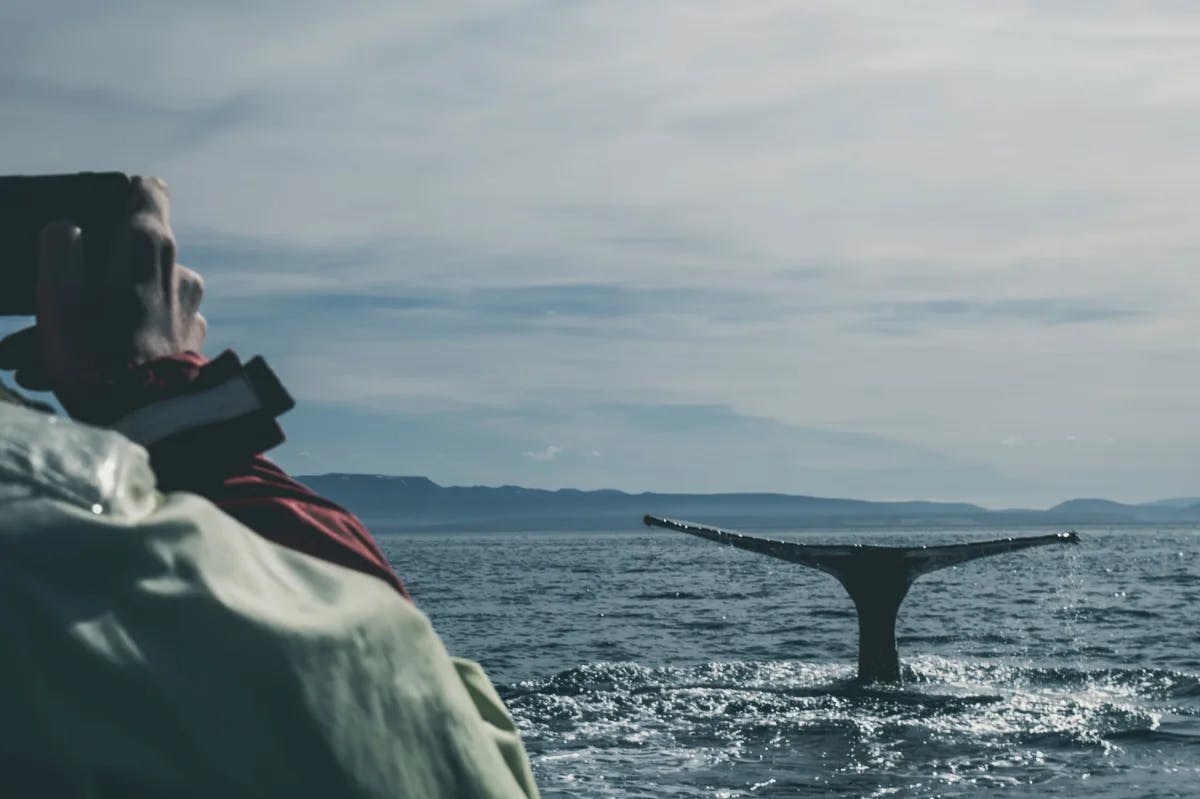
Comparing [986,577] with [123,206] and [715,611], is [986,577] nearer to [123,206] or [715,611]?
[715,611]

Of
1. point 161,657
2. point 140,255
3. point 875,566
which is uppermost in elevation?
point 140,255

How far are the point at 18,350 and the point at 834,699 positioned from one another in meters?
24.0

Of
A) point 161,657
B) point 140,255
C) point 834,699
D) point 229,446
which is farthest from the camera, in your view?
point 834,699

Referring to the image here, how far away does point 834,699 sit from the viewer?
80.3 feet

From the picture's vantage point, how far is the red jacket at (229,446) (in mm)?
1431

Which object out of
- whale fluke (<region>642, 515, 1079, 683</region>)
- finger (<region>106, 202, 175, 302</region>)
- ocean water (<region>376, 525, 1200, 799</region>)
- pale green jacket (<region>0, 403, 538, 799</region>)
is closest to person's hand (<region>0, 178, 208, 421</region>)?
finger (<region>106, 202, 175, 302</region>)

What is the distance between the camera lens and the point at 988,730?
21188 mm

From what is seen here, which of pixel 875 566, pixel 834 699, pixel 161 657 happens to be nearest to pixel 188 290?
pixel 161 657

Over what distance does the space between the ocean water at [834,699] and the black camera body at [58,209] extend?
14968mm

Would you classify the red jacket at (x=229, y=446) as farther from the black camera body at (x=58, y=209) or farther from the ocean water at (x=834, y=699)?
the ocean water at (x=834, y=699)

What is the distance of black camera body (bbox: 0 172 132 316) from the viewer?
1.58 metres

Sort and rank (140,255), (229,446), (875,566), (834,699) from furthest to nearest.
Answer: (875,566)
(834,699)
(140,255)
(229,446)

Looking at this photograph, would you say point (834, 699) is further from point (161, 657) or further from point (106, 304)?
point (161, 657)

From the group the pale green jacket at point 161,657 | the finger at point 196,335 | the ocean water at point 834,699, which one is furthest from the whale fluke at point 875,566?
the pale green jacket at point 161,657
